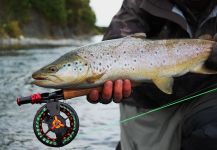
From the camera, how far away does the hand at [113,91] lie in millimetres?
2729

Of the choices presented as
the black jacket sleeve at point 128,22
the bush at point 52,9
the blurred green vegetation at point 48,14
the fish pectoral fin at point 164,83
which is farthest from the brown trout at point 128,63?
the bush at point 52,9

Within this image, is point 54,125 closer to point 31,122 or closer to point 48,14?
point 31,122

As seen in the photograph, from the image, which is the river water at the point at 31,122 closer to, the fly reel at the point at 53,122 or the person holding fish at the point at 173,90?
the person holding fish at the point at 173,90

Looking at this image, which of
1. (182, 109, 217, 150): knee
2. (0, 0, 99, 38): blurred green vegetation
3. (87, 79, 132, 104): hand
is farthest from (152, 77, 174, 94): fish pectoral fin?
(0, 0, 99, 38): blurred green vegetation

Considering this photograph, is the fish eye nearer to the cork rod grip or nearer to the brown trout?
the brown trout

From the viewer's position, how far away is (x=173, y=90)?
3289mm

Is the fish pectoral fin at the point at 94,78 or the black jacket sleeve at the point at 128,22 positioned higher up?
the fish pectoral fin at the point at 94,78

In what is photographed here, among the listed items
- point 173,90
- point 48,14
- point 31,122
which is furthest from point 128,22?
point 48,14

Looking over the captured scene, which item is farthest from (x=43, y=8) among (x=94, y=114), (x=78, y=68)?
(x=78, y=68)

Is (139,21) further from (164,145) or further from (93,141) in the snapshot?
(93,141)

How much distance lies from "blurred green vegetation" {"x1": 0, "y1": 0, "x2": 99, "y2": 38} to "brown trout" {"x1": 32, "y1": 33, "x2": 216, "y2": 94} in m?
26.8

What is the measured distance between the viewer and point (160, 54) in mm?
2846

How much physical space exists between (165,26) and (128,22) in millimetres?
235

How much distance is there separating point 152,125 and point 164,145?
156mm
